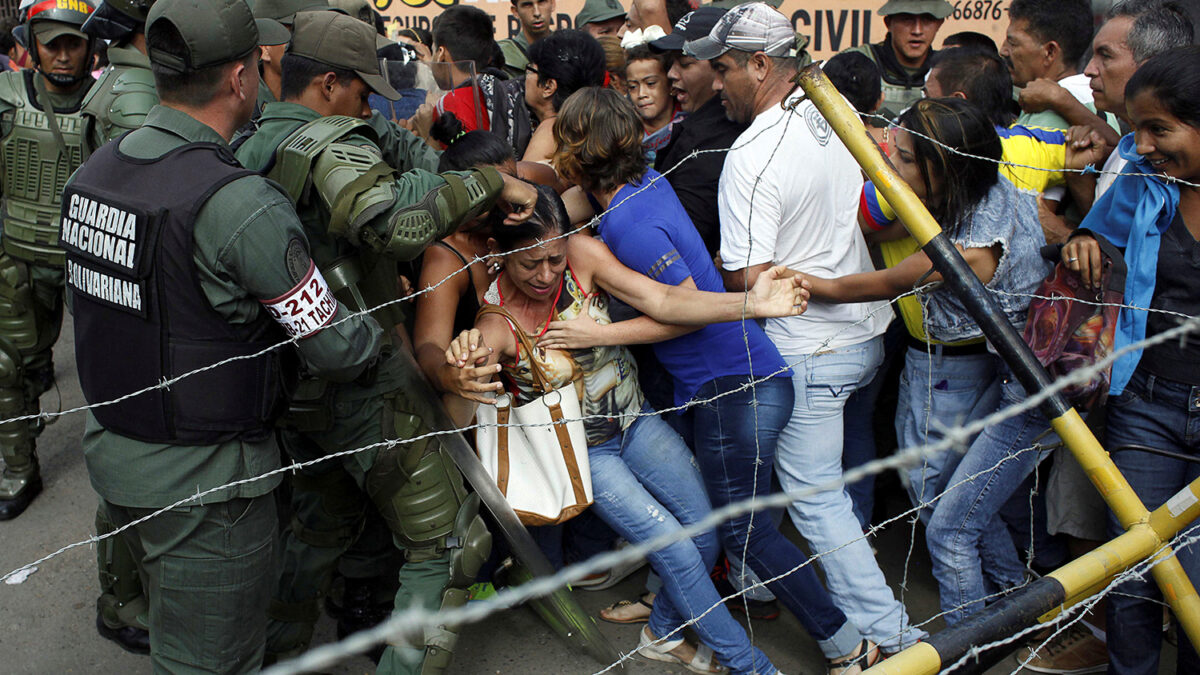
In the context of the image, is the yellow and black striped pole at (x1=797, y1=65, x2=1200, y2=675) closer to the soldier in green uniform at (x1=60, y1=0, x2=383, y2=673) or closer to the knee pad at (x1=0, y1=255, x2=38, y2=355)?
the soldier in green uniform at (x1=60, y1=0, x2=383, y2=673)

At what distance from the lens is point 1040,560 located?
3.46m

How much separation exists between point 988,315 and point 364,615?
2.50 m

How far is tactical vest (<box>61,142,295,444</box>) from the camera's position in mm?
2197

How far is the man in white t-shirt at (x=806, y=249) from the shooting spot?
2.96 meters

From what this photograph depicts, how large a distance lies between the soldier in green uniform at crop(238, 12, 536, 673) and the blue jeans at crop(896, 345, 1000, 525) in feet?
4.94

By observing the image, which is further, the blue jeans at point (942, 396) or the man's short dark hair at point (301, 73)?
the blue jeans at point (942, 396)

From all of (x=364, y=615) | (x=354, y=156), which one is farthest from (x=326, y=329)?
(x=364, y=615)

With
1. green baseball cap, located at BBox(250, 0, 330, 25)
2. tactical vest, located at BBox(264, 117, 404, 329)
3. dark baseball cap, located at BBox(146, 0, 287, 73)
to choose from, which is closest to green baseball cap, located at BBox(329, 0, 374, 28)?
green baseball cap, located at BBox(250, 0, 330, 25)

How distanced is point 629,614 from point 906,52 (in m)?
3.19

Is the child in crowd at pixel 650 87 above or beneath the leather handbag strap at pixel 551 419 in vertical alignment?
above

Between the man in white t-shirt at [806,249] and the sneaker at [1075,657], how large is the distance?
0.52 metres

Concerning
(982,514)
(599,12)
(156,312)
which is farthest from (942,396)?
(599,12)

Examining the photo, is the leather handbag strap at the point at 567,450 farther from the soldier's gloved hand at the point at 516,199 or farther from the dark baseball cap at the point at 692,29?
the dark baseball cap at the point at 692,29

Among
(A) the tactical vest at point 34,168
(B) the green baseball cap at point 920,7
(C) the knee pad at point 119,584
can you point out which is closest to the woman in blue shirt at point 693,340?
(C) the knee pad at point 119,584
